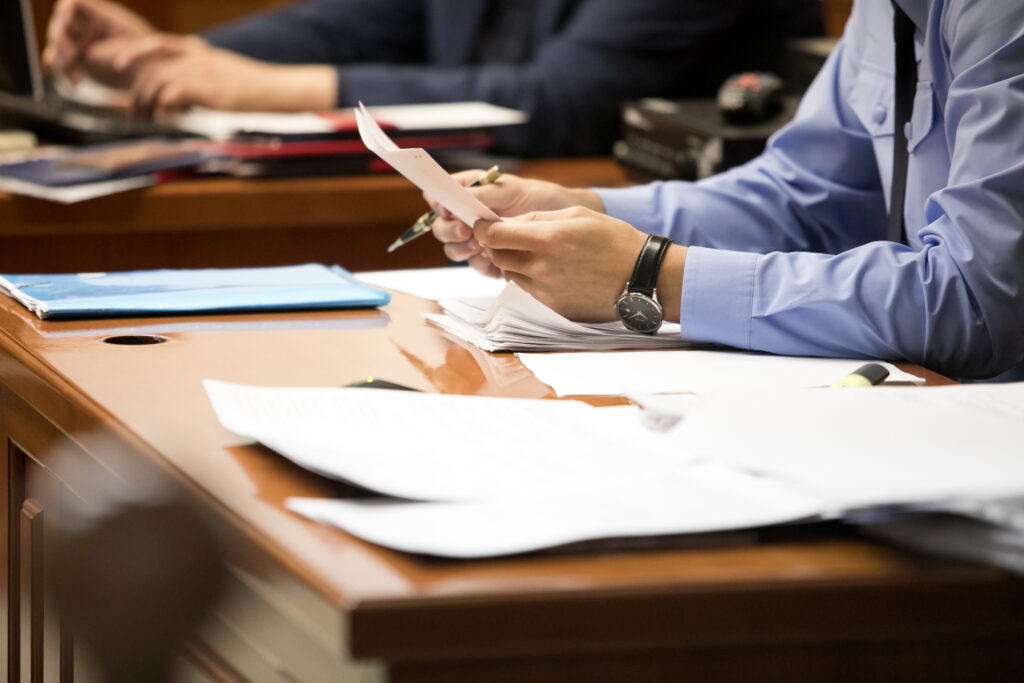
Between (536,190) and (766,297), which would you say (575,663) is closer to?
(766,297)

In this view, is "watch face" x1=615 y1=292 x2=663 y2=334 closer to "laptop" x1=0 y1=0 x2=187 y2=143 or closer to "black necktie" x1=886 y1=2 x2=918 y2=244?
"black necktie" x1=886 y1=2 x2=918 y2=244

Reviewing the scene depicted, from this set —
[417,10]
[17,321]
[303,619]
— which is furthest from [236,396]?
[417,10]

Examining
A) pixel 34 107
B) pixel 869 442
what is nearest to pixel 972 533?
pixel 869 442

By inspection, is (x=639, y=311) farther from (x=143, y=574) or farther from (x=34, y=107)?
(x=34, y=107)

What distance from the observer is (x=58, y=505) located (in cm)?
88

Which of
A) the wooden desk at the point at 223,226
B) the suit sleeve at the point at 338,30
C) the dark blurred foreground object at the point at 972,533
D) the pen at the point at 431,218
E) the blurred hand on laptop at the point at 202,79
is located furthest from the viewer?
the suit sleeve at the point at 338,30

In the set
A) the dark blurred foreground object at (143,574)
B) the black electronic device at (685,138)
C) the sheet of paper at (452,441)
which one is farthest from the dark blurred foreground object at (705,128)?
the dark blurred foreground object at (143,574)

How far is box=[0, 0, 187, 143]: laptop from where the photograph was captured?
7.05 ft

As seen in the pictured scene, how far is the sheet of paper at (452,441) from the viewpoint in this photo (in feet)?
1.96

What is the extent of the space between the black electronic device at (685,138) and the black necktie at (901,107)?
0.67m

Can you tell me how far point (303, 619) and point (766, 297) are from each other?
56 cm

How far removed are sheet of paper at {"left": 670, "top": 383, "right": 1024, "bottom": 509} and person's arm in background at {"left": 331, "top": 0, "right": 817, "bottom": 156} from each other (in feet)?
5.38

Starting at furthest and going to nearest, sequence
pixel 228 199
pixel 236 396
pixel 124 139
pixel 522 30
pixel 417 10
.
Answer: pixel 417 10
pixel 522 30
pixel 124 139
pixel 228 199
pixel 236 396

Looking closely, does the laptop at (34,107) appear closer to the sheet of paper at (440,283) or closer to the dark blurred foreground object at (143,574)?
the sheet of paper at (440,283)
